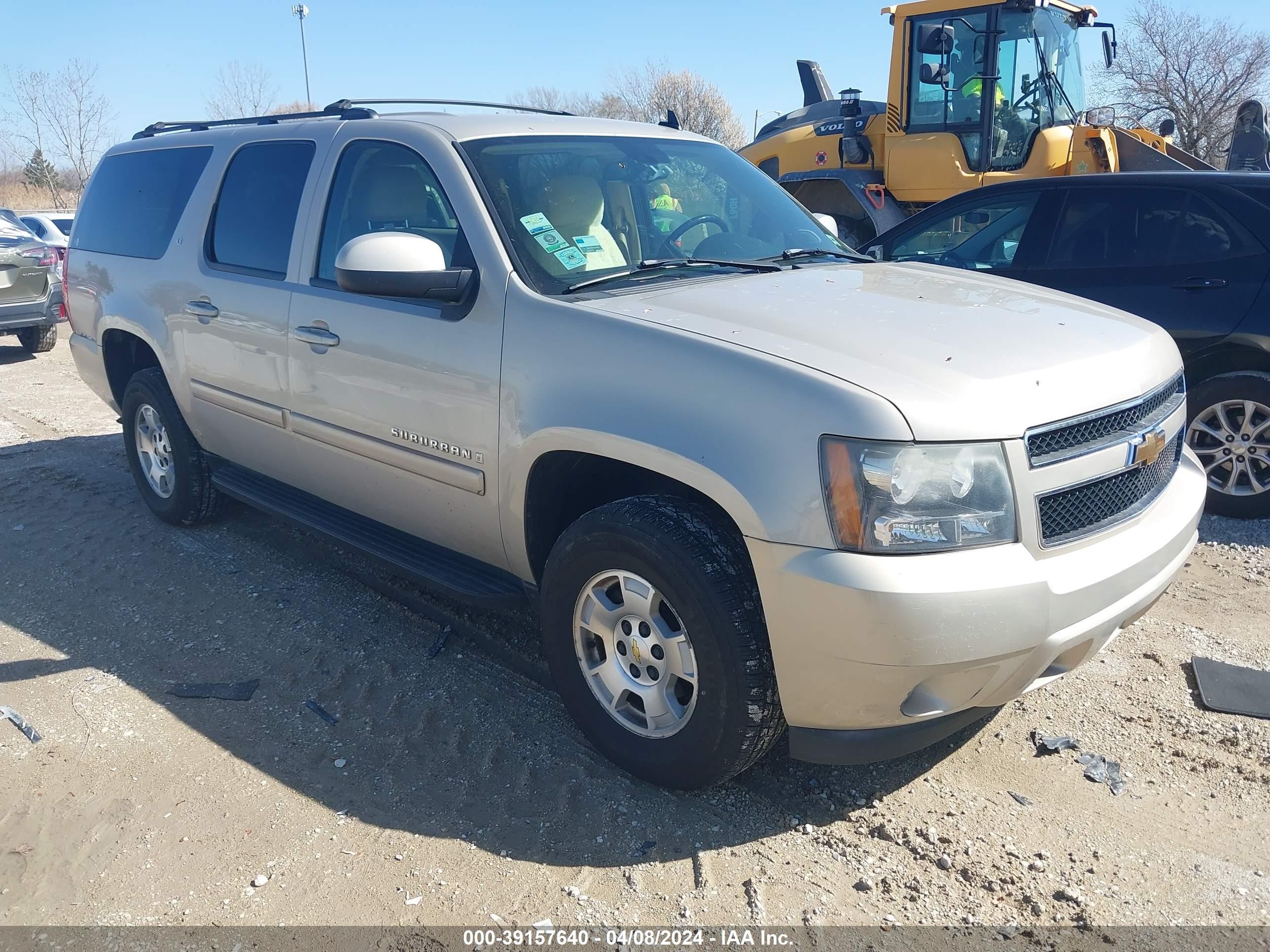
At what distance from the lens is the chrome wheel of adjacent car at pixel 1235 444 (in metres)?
5.11

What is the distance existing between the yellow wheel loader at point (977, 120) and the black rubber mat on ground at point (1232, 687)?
6.45 meters

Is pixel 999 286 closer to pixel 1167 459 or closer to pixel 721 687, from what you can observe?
pixel 1167 459

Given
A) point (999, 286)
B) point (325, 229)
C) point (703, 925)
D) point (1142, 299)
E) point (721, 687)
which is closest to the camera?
point (703, 925)

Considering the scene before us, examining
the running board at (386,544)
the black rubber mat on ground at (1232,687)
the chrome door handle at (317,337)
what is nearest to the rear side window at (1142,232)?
the black rubber mat on ground at (1232,687)

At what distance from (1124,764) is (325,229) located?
3497 mm

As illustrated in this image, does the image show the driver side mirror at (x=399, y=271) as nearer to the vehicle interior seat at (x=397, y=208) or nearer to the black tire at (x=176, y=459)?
the vehicle interior seat at (x=397, y=208)

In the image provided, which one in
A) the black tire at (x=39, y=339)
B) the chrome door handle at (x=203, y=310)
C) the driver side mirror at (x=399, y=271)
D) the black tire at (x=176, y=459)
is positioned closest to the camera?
the driver side mirror at (x=399, y=271)

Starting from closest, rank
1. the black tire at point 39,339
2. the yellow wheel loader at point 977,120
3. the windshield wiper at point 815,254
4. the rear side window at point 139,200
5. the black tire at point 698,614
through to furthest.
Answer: the black tire at point 698,614 < the windshield wiper at point 815,254 < the rear side window at point 139,200 < the yellow wheel loader at point 977,120 < the black tire at point 39,339

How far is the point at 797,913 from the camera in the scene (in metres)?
Answer: 2.54

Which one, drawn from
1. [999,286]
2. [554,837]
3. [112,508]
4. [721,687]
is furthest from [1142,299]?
[112,508]

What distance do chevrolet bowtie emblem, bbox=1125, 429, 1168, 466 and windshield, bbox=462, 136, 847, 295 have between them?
144 cm

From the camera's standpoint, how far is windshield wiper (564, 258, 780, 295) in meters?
3.26

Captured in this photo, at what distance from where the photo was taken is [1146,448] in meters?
2.87

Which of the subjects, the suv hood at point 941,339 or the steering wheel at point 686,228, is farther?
the steering wheel at point 686,228
